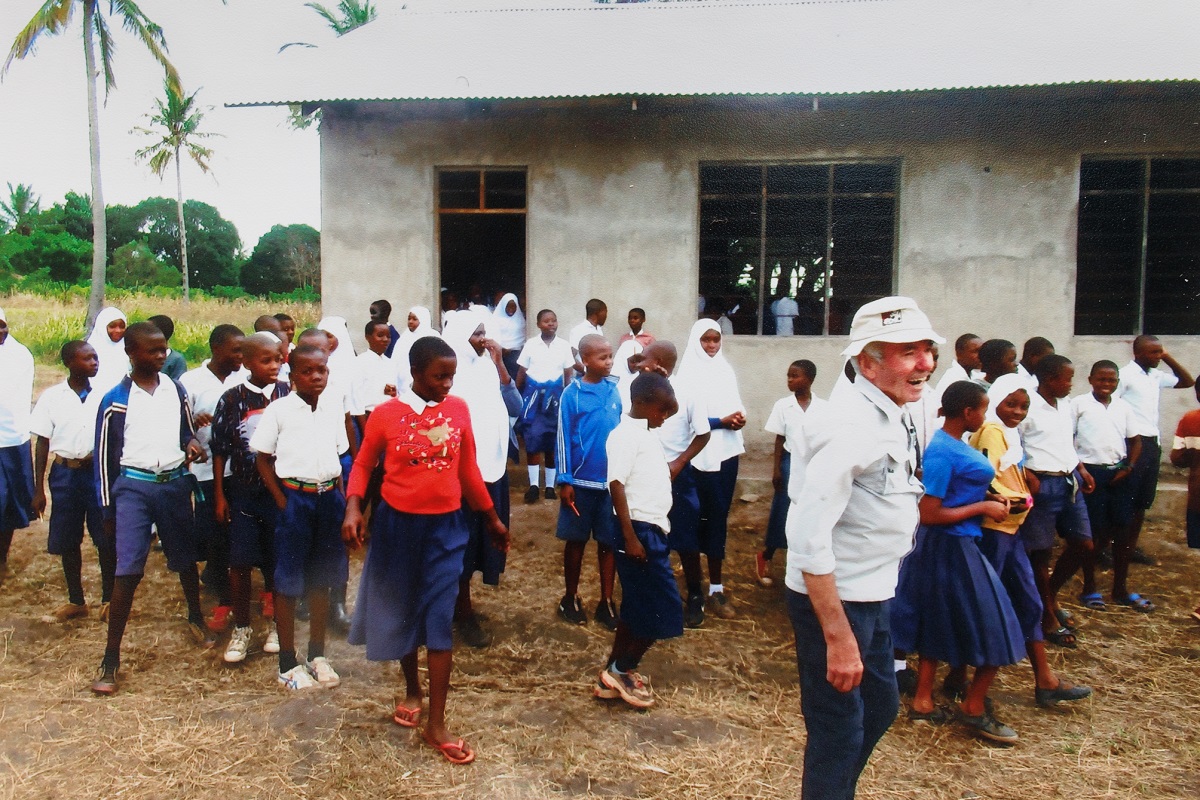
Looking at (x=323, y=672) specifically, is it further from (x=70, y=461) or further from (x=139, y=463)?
(x=70, y=461)

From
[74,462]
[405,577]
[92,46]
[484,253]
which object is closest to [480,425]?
[405,577]

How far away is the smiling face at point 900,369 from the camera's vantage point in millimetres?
2373

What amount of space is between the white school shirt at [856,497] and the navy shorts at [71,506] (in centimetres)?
402

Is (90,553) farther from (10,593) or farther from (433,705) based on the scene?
(433,705)

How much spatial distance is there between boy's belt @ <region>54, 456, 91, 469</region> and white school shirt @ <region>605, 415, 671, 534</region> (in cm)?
292

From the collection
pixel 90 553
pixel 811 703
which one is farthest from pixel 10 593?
pixel 811 703

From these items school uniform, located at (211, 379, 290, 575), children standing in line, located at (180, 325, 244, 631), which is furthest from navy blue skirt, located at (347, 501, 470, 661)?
children standing in line, located at (180, 325, 244, 631)

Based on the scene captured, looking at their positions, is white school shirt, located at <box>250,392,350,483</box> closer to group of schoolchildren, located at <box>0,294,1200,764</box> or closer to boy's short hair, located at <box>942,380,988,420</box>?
group of schoolchildren, located at <box>0,294,1200,764</box>

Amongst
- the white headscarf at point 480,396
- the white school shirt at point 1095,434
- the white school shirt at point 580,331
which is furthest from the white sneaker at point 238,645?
the white school shirt at point 1095,434

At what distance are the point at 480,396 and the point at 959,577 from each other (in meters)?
2.59

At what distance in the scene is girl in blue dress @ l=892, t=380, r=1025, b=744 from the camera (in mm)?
3484

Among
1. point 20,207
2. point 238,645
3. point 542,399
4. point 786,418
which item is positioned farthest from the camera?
point 20,207

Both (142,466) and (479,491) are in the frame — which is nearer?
(479,491)

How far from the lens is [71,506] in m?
4.77
